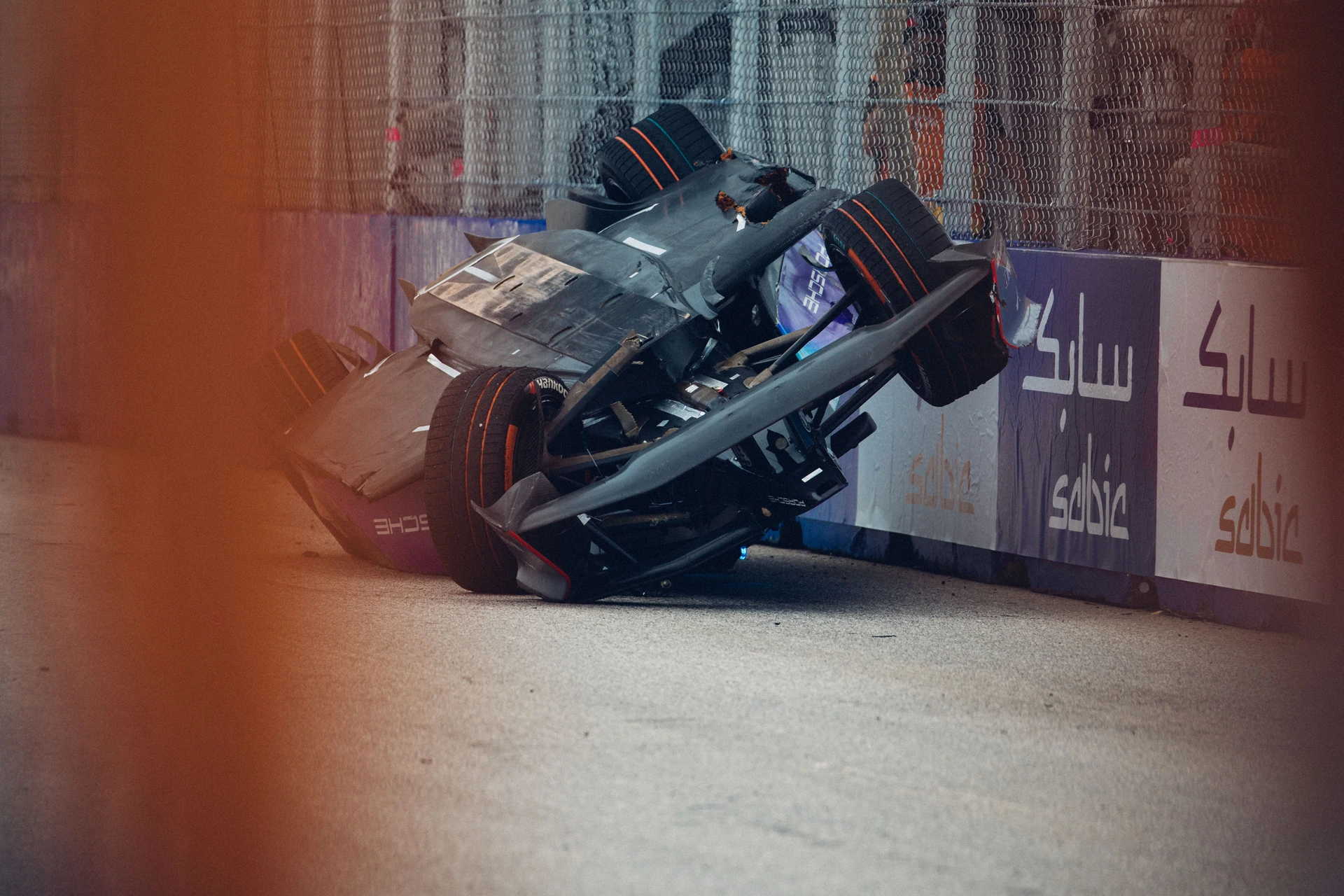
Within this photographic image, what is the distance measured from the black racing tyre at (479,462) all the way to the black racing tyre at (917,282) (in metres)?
1.34

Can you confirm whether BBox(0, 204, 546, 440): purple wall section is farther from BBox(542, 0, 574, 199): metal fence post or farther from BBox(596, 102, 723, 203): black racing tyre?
BBox(596, 102, 723, 203): black racing tyre

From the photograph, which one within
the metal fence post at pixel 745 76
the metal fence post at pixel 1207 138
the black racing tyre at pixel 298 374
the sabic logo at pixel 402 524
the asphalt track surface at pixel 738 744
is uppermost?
the metal fence post at pixel 745 76

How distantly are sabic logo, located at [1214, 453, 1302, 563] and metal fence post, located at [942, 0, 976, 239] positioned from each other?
2.10 metres

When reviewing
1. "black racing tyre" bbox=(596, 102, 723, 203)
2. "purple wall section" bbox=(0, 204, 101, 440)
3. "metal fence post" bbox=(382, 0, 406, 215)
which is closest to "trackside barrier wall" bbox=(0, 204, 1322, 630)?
"black racing tyre" bbox=(596, 102, 723, 203)

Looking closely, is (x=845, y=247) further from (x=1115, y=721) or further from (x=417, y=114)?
(x=417, y=114)

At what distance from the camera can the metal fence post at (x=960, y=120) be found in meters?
7.51

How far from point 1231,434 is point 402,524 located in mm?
3360

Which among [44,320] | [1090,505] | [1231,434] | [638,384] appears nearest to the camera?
[1231,434]

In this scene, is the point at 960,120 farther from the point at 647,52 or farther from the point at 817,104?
the point at 647,52

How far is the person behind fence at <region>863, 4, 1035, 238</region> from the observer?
745cm

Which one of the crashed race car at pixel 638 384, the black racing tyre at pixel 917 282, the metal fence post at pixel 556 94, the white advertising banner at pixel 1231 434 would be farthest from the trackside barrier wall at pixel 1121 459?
the metal fence post at pixel 556 94

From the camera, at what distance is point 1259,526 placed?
5.91m

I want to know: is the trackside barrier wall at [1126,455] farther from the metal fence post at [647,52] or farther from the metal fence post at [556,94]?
the metal fence post at [556,94]

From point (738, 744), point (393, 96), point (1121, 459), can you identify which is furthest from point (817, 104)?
point (738, 744)
